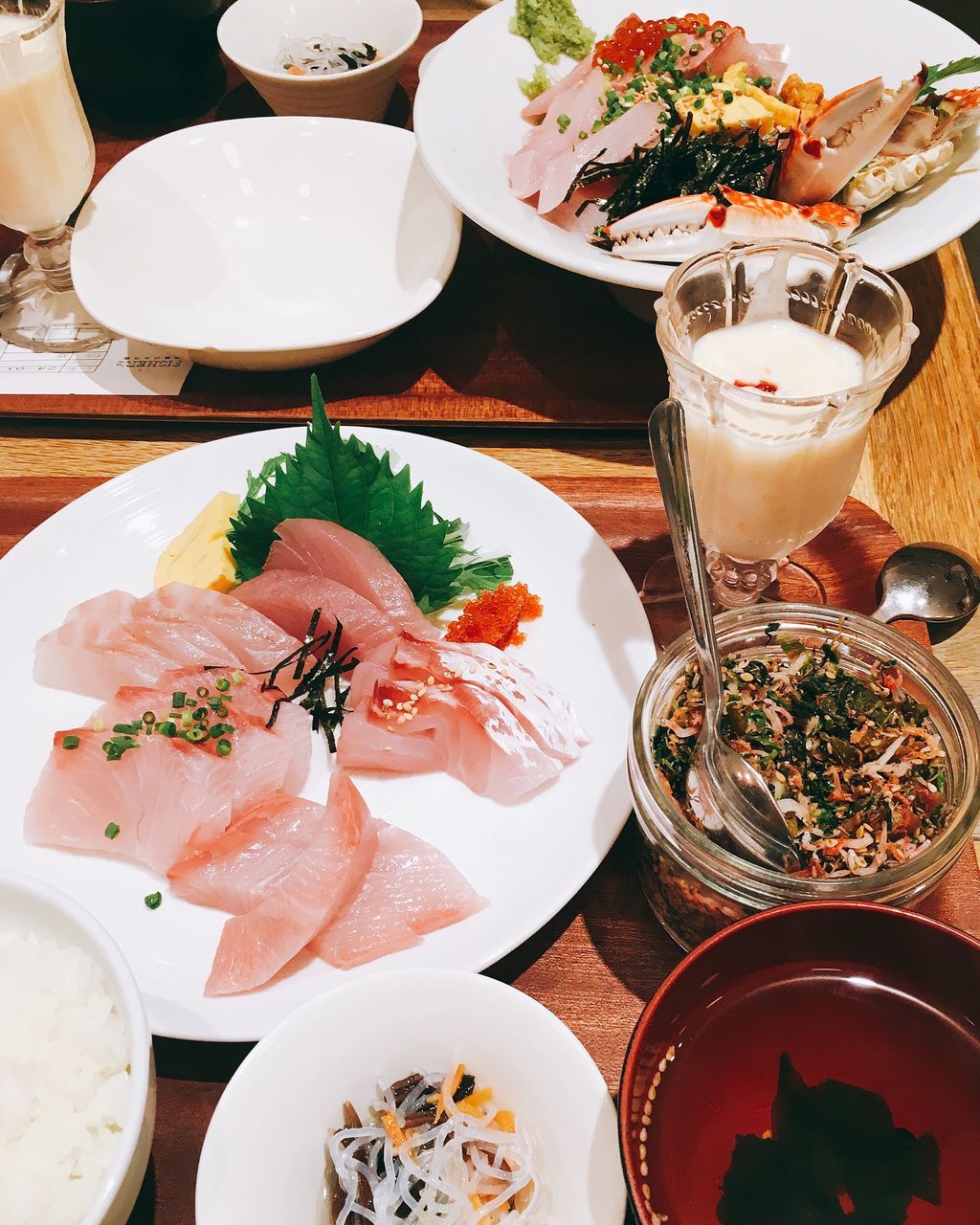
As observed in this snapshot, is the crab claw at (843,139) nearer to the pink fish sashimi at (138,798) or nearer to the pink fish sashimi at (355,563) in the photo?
the pink fish sashimi at (355,563)

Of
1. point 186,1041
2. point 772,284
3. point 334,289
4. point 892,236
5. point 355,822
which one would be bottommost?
point 186,1041

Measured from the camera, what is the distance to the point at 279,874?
1.30 meters

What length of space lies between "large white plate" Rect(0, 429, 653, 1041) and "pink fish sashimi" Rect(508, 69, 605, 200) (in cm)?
76

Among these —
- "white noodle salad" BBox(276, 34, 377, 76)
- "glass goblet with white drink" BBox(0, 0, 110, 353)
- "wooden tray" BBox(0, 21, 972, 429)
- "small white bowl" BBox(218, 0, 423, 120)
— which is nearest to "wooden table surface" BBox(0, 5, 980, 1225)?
"wooden tray" BBox(0, 21, 972, 429)

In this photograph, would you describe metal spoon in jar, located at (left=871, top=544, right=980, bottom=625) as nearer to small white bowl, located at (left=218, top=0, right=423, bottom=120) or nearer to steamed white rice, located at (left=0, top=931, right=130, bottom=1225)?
steamed white rice, located at (left=0, top=931, right=130, bottom=1225)

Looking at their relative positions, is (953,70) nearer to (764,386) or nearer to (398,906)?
(764,386)

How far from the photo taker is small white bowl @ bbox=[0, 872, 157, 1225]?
0.91 meters

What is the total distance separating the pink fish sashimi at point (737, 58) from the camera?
2402 millimetres

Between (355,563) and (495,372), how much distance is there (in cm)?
71

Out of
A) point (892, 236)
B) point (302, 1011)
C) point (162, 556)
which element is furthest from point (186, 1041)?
point (892, 236)

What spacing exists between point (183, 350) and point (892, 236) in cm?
149

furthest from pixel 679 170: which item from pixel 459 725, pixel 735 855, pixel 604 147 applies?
pixel 735 855

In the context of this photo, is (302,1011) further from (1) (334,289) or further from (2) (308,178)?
(2) (308,178)

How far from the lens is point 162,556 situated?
1.75m
